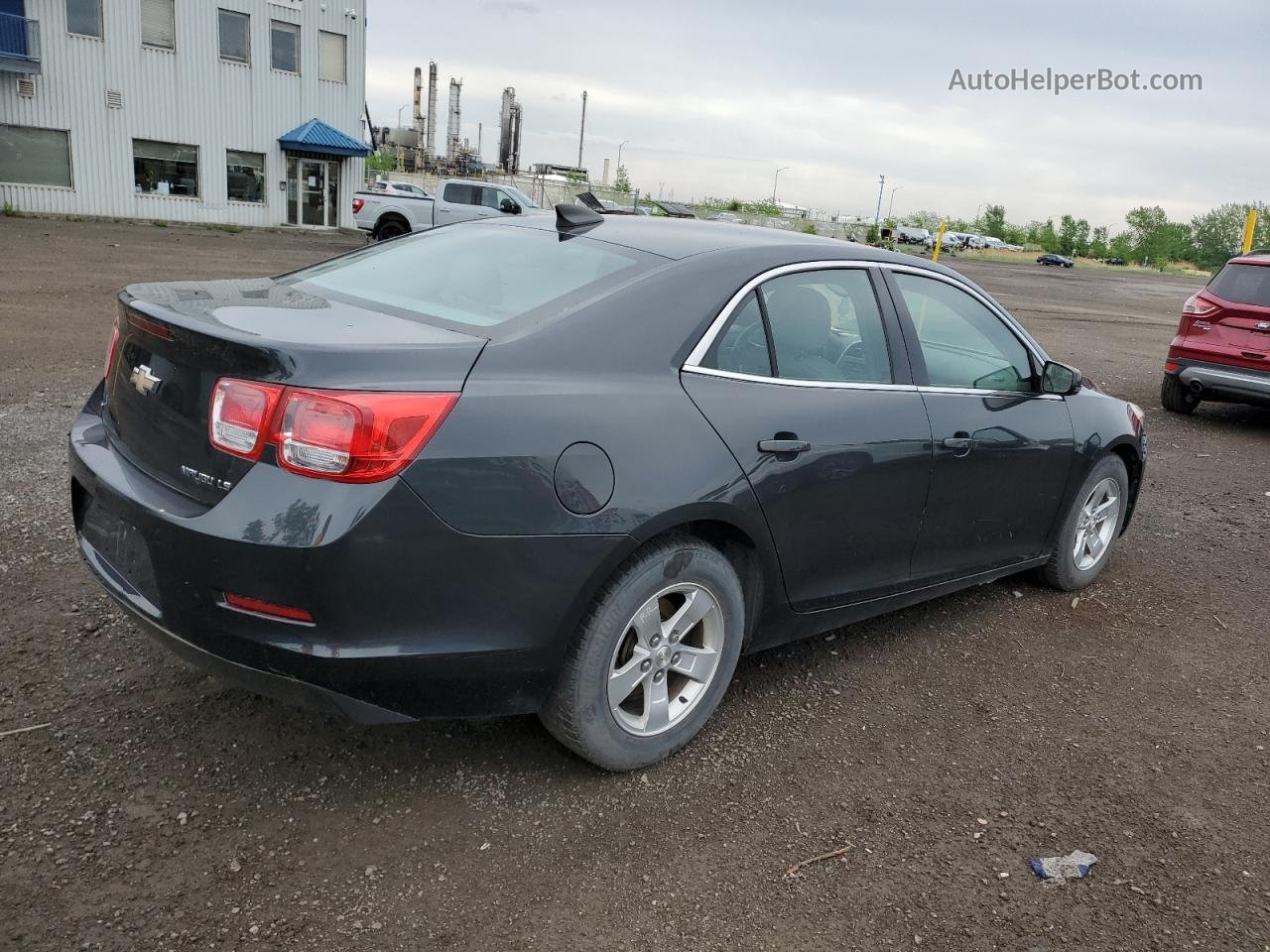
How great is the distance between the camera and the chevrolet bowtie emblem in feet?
9.43

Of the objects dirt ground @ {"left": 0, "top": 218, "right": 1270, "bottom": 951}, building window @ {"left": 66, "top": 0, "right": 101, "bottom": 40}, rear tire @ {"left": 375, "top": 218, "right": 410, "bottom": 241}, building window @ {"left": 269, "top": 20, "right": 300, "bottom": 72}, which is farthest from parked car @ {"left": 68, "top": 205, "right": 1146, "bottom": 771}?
building window @ {"left": 269, "top": 20, "right": 300, "bottom": 72}

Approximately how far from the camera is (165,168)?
32.0 metres

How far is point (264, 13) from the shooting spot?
3183cm

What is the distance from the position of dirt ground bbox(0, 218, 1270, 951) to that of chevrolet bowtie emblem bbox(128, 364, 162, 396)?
106 cm

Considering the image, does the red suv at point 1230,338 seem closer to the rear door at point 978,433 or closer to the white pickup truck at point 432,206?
the rear door at point 978,433

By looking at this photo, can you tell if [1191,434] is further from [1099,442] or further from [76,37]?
[76,37]

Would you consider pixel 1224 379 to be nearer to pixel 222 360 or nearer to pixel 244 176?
pixel 222 360

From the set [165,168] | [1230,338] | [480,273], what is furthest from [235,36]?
[480,273]

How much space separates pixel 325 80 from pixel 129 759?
3450 cm

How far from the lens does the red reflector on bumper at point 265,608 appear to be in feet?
8.31

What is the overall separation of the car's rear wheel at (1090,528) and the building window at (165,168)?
107ft

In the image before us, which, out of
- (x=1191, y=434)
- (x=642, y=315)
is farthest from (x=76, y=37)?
(x=642, y=315)

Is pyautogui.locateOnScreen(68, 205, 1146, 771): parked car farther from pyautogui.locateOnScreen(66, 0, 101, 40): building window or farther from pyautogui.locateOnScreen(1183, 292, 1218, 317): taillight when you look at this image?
pyautogui.locateOnScreen(66, 0, 101, 40): building window

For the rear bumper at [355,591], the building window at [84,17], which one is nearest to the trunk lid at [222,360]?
the rear bumper at [355,591]
